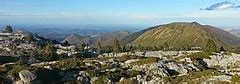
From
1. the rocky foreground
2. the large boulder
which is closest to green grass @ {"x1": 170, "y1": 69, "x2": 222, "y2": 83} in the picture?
the rocky foreground

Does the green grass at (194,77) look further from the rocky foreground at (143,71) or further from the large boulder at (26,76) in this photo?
the large boulder at (26,76)

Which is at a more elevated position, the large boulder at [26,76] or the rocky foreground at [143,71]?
the large boulder at [26,76]

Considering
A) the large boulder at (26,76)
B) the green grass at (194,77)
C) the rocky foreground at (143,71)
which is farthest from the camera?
the rocky foreground at (143,71)

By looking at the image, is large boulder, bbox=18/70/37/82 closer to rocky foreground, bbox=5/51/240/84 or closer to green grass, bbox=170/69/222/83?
rocky foreground, bbox=5/51/240/84

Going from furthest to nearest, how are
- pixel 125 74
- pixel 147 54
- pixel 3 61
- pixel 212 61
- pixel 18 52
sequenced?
pixel 18 52 → pixel 147 54 → pixel 3 61 → pixel 212 61 → pixel 125 74

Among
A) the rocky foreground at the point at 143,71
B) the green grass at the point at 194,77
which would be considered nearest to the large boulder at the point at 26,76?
the rocky foreground at the point at 143,71

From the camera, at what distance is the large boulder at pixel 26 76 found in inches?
4085

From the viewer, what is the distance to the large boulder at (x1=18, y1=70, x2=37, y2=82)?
103750 millimetres

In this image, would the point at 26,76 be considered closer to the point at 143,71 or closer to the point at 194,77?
the point at 143,71

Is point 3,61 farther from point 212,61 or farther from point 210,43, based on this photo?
point 210,43

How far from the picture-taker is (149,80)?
112 meters

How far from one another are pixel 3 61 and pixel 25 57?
2004cm

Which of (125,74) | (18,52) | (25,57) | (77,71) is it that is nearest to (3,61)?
(25,57)

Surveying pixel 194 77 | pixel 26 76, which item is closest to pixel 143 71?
pixel 194 77
